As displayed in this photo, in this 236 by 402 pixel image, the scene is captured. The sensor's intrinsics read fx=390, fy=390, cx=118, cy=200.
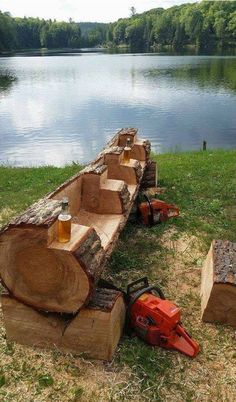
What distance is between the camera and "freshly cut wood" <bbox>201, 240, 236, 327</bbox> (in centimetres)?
493

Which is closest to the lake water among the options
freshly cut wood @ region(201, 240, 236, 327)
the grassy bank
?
the grassy bank

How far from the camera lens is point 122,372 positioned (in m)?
4.31

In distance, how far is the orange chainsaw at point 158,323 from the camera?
4.47 meters

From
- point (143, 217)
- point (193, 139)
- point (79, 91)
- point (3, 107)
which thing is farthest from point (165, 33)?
point (143, 217)

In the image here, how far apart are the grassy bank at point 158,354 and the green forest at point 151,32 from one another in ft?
351

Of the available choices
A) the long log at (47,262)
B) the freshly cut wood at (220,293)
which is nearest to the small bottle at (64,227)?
the long log at (47,262)

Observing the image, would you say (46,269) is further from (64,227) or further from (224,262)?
(224,262)

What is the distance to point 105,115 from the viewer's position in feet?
91.9

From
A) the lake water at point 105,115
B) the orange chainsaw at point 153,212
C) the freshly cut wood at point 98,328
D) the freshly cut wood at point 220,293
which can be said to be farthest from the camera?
the lake water at point 105,115

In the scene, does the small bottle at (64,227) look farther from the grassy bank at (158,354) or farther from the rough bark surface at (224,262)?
the rough bark surface at (224,262)

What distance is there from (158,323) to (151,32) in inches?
5817

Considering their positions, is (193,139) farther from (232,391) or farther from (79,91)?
(79,91)

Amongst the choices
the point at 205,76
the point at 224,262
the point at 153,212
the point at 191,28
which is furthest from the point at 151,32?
the point at 224,262

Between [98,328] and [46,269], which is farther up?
[46,269]
